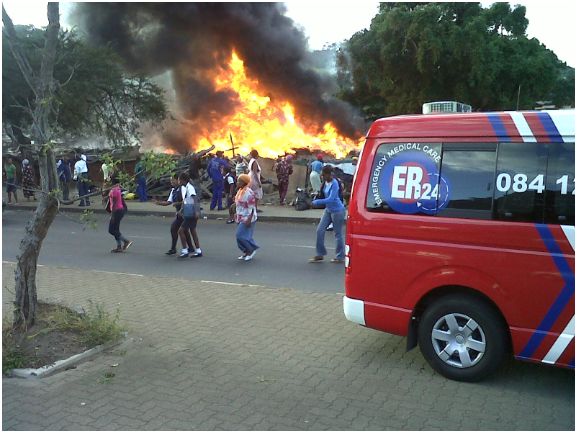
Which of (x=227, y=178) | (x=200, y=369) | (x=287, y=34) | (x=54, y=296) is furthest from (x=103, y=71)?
(x=200, y=369)

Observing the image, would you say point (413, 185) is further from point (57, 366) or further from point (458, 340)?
point (57, 366)

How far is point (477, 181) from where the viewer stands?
394 cm

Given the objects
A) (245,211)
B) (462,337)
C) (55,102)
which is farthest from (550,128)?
(245,211)

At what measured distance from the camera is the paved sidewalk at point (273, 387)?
350 centimetres

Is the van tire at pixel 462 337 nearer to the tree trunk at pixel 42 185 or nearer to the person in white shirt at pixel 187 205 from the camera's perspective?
the tree trunk at pixel 42 185

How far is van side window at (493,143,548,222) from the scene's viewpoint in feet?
12.1

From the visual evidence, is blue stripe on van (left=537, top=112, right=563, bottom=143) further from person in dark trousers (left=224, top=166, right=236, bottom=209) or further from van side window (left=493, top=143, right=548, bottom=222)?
person in dark trousers (left=224, top=166, right=236, bottom=209)

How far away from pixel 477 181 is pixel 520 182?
292 millimetres

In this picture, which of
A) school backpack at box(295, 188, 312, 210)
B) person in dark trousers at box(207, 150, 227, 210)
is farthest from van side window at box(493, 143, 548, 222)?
person in dark trousers at box(207, 150, 227, 210)

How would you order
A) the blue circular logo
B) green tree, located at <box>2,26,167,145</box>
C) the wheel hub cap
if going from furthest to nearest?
green tree, located at <box>2,26,167,145</box> → the blue circular logo → the wheel hub cap

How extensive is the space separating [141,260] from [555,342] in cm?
754

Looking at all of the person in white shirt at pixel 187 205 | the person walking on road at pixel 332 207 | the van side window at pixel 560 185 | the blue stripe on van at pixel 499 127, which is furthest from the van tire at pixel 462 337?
the person in white shirt at pixel 187 205

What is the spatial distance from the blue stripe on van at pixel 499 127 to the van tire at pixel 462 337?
116 centimetres

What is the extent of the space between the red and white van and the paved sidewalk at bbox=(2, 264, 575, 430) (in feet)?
1.04
